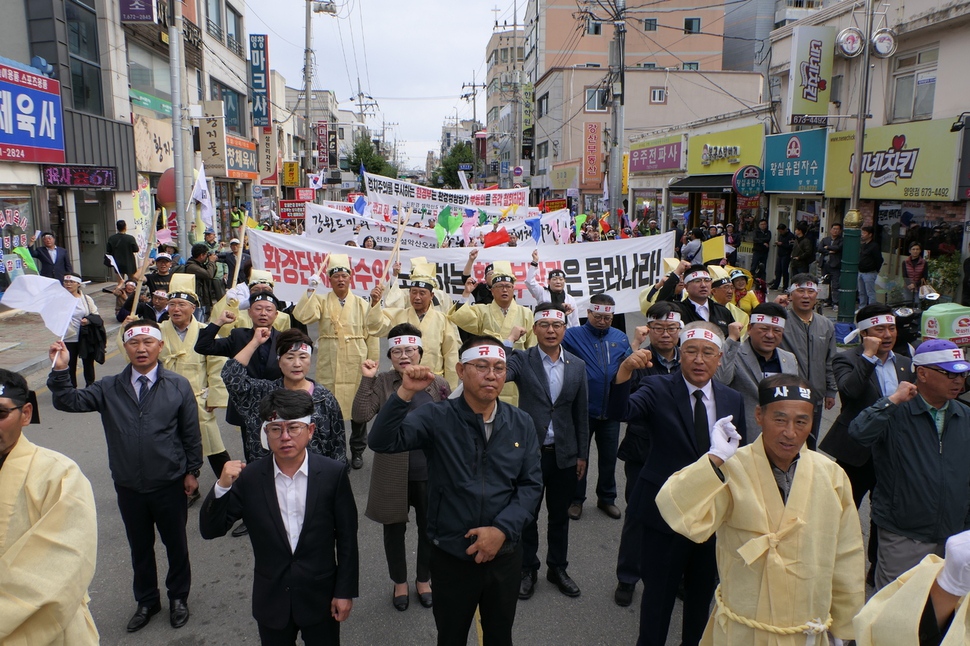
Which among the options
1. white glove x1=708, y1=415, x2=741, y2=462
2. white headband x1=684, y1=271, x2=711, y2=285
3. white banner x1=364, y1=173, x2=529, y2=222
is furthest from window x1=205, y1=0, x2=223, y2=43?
white glove x1=708, y1=415, x2=741, y2=462

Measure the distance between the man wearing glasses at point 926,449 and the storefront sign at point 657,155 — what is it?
2267cm

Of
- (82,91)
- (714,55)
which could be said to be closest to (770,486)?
(82,91)

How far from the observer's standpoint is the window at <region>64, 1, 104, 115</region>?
17.7 meters

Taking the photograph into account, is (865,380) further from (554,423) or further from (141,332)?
(141,332)

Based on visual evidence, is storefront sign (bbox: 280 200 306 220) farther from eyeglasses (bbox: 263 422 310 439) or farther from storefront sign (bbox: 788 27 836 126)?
eyeglasses (bbox: 263 422 310 439)

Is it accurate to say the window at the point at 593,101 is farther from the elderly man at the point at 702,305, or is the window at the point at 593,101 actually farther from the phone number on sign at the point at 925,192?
the elderly man at the point at 702,305

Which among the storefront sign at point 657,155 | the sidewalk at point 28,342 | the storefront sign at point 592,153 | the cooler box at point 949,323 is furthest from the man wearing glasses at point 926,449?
the storefront sign at point 592,153

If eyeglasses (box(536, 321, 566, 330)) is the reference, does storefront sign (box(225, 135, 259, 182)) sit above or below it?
above

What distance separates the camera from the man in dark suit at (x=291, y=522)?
125 inches

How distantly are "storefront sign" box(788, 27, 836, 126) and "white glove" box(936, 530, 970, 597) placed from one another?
15016 mm

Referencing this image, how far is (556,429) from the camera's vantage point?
4.58 m

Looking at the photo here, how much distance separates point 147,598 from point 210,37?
27.7 meters

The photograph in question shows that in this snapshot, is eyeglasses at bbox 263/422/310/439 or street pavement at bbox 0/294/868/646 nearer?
eyeglasses at bbox 263/422/310/439

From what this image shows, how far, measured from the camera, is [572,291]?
8.57m
